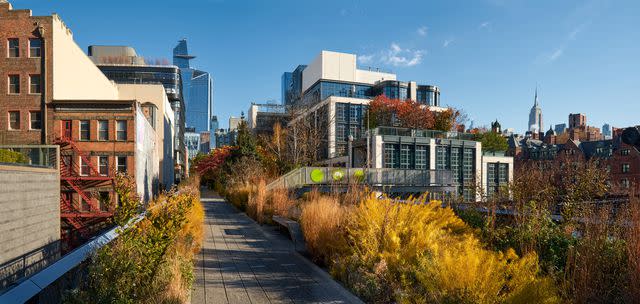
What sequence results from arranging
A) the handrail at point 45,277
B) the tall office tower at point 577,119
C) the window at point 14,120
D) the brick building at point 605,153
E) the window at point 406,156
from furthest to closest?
1. the tall office tower at point 577,119
2. the brick building at point 605,153
3. the window at point 406,156
4. the window at point 14,120
5. the handrail at point 45,277

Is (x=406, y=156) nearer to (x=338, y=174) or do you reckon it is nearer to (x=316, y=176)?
(x=338, y=174)

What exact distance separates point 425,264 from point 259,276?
3.40 metres

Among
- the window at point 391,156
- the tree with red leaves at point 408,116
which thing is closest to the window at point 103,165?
the window at point 391,156

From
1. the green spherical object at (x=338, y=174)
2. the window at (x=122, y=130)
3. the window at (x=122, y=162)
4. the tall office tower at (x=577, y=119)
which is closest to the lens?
the green spherical object at (x=338, y=174)

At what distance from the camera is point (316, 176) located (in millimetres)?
24062

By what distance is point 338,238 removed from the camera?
25.4ft

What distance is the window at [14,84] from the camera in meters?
27.0

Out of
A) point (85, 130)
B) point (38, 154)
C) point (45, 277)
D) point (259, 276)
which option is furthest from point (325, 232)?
point (85, 130)

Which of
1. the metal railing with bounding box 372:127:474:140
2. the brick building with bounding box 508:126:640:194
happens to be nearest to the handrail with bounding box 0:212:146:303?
the metal railing with bounding box 372:127:474:140

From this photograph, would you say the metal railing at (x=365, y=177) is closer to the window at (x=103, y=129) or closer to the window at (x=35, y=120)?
the window at (x=103, y=129)

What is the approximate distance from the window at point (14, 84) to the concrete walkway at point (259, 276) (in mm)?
24559

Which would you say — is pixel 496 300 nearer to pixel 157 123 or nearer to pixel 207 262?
pixel 207 262

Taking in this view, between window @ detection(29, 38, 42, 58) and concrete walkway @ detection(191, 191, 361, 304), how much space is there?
24039mm

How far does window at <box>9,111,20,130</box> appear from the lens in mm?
27031
